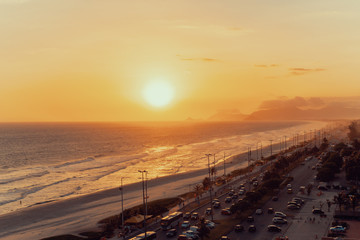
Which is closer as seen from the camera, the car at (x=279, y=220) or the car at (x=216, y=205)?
the car at (x=279, y=220)

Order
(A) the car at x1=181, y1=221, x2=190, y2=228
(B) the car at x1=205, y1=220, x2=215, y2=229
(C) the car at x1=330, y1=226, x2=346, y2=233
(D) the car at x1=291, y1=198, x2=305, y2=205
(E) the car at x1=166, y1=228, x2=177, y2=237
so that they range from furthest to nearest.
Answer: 1. (D) the car at x1=291, y1=198, x2=305, y2=205
2. (A) the car at x1=181, y1=221, x2=190, y2=228
3. (B) the car at x1=205, y1=220, x2=215, y2=229
4. (E) the car at x1=166, y1=228, x2=177, y2=237
5. (C) the car at x1=330, y1=226, x2=346, y2=233

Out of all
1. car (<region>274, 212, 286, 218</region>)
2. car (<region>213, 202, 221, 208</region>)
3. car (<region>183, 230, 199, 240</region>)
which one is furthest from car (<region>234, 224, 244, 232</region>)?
car (<region>213, 202, 221, 208</region>)

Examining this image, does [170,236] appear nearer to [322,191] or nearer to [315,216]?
[315,216]

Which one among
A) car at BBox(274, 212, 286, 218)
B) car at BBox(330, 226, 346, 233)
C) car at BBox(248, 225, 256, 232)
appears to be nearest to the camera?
car at BBox(330, 226, 346, 233)

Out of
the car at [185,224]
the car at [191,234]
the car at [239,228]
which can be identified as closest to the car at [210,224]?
the car at [185,224]

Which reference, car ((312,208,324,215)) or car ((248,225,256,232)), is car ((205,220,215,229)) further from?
car ((312,208,324,215))

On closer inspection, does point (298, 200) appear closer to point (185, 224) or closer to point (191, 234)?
point (185, 224)

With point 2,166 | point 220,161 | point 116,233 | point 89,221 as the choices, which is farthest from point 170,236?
point 2,166

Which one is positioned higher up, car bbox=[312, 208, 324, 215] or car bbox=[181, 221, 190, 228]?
car bbox=[312, 208, 324, 215]

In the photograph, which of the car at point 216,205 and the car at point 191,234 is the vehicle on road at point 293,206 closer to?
the car at point 216,205
